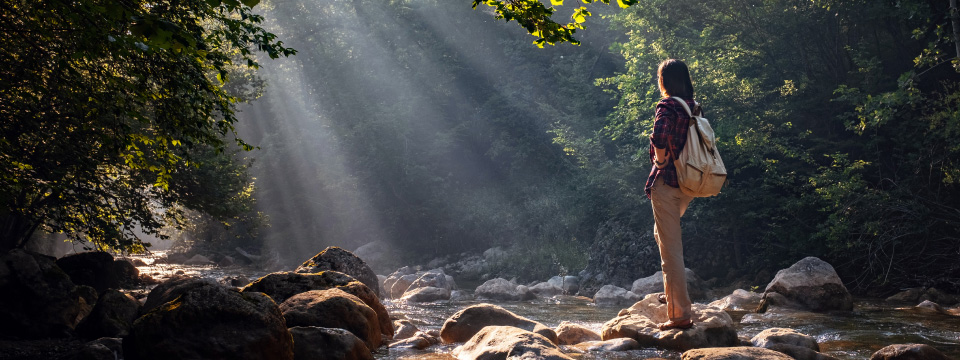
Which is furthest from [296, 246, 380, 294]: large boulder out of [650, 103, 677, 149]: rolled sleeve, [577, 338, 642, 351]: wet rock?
[650, 103, 677, 149]: rolled sleeve

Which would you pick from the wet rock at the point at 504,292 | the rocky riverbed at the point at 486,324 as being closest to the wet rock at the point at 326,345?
the rocky riverbed at the point at 486,324

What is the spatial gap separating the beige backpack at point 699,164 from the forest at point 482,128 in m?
1.49

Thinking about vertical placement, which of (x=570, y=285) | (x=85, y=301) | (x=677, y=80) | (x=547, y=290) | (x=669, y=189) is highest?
(x=677, y=80)

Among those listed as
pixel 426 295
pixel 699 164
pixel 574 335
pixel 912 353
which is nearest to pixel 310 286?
pixel 574 335

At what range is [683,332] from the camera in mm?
5535

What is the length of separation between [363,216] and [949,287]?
80.4 ft

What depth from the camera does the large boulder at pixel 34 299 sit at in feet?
23.3

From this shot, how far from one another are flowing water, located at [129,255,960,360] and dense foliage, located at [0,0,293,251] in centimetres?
310

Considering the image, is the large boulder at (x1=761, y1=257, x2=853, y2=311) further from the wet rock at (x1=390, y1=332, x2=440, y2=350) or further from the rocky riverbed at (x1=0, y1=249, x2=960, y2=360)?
the wet rock at (x1=390, y1=332, x2=440, y2=350)

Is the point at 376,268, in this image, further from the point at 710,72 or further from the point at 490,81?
the point at 710,72

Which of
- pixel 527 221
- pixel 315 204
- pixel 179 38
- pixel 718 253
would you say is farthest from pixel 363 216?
pixel 179 38

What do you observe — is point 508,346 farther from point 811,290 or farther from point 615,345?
point 811,290

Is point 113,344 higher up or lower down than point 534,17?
lower down

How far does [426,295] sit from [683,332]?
877 cm
